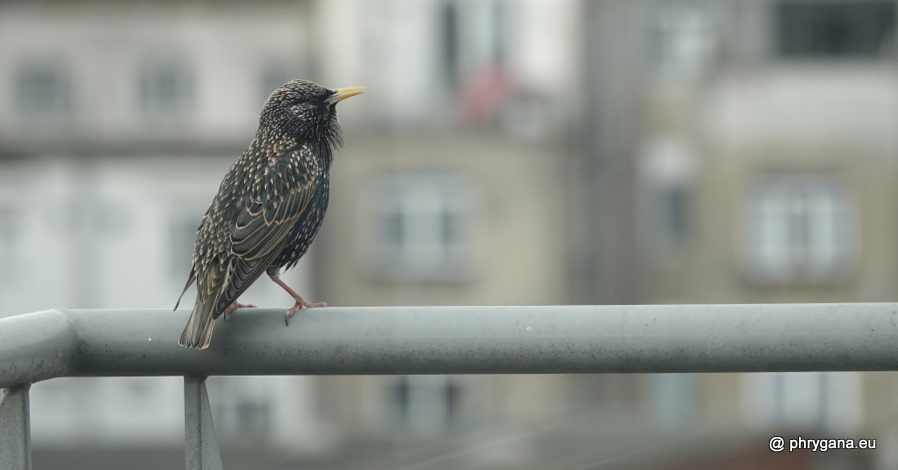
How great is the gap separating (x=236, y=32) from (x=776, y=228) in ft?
32.4

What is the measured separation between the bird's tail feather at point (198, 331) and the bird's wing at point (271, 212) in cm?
68

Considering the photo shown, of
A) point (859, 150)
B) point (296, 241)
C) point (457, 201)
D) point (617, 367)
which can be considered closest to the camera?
point (617, 367)

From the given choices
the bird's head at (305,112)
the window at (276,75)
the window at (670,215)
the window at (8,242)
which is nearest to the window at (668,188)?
the window at (670,215)

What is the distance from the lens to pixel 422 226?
20.3 meters

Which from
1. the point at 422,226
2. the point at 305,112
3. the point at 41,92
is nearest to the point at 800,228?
the point at 422,226

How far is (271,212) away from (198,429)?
1358 millimetres

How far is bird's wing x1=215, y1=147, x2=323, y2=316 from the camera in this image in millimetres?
3164

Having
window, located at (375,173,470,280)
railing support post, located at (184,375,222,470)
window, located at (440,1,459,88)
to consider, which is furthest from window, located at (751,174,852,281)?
railing support post, located at (184,375,222,470)

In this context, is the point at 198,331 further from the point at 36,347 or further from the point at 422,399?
the point at 422,399

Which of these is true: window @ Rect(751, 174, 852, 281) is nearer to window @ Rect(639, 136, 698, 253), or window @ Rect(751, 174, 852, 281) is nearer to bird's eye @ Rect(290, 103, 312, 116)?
window @ Rect(639, 136, 698, 253)

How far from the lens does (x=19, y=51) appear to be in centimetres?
2208

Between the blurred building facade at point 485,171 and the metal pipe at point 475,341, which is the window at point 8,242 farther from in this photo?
the metal pipe at point 475,341

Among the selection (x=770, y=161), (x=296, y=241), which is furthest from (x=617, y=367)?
(x=770, y=161)

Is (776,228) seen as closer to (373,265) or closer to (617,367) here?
(373,265)
